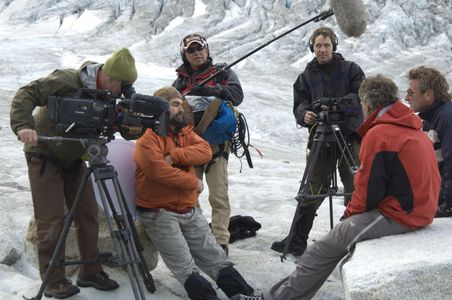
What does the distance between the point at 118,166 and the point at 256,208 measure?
363 cm

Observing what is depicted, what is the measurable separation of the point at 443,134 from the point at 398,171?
2.99ft

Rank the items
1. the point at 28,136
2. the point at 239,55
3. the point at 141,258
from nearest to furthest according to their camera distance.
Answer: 1. the point at 28,136
2. the point at 141,258
3. the point at 239,55

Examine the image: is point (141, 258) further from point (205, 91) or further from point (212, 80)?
point (212, 80)

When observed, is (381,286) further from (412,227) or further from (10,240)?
(10,240)

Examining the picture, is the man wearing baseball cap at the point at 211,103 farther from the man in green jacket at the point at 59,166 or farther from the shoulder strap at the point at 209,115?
the man in green jacket at the point at 59,166

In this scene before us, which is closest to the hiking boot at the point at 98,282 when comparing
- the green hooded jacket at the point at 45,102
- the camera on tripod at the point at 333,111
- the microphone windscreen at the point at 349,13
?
the green hooded jacket at the point at 45,102

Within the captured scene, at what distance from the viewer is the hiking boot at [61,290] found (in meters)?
3.68

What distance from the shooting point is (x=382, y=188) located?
3.47 m

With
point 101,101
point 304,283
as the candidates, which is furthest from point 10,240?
point 304,283

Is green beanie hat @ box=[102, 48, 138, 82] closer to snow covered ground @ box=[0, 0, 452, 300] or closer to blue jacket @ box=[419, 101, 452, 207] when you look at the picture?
snow covered ground @ box=[0, 0, 452, 300]

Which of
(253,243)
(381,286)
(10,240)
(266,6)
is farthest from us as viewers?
(266,6)

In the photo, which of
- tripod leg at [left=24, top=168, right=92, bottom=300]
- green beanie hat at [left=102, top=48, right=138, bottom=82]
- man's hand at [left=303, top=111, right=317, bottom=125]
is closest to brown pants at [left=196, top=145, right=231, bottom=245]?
man's hand at [left=303, top=111, right=317, bottom=125]

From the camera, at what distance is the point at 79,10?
1480 inches

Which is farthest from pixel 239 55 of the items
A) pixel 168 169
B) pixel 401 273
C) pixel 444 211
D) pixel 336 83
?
pixel 401 273
